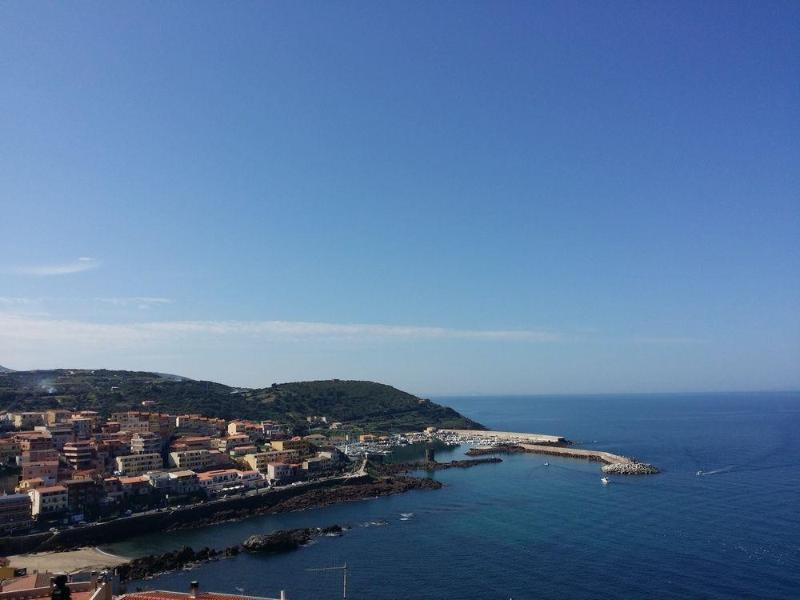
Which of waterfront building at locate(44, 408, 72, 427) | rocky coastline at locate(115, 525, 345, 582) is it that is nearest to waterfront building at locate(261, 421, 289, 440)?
waterfront building at locate(44, 408, 72, 427)

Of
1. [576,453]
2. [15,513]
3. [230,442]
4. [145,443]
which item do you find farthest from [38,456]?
[576,453]

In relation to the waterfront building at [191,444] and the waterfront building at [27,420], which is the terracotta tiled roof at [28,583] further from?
the waterfront building at [27,420]

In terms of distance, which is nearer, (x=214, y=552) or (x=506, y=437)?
(x=214, y=552)

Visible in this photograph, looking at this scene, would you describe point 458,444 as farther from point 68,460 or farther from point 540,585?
point 540,585

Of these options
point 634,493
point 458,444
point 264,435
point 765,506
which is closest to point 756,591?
point 765,506

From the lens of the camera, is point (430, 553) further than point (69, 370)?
No

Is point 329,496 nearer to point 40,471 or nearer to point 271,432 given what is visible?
point 40,471

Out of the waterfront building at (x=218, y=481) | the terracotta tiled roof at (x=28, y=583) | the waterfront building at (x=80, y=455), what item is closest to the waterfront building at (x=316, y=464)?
the waterfront building at (x=218, y=481)
